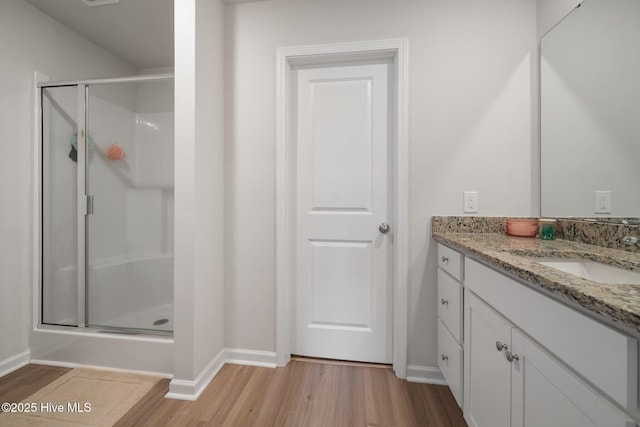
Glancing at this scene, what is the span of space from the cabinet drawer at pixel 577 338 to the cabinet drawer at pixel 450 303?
0.37 m

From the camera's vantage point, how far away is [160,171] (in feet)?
6.61

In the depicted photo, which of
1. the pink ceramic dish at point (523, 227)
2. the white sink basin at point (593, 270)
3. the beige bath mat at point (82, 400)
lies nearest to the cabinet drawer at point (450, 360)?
the white sink basin at point (593, 270)

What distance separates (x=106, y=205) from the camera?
1988 millimetres

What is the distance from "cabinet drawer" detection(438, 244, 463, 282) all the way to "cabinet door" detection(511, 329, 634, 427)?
461 millimetres

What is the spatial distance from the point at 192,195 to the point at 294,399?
128cm

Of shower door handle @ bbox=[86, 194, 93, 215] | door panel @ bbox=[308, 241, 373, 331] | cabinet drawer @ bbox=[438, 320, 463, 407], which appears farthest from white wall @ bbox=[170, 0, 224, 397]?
cabinet drawer @ bbox=[438, 320, 463, 407]

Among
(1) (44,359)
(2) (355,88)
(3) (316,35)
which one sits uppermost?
(3) (316,35)

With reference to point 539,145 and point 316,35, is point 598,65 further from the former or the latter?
point 316,35

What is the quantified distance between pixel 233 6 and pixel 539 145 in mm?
2189

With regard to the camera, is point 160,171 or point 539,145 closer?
point 539,145

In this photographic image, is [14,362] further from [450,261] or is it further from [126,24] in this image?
[450,261]

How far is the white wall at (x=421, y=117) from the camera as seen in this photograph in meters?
1.60

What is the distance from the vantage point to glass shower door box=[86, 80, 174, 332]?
1.92 metres

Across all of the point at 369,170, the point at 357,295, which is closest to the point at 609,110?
the point at 369,170
